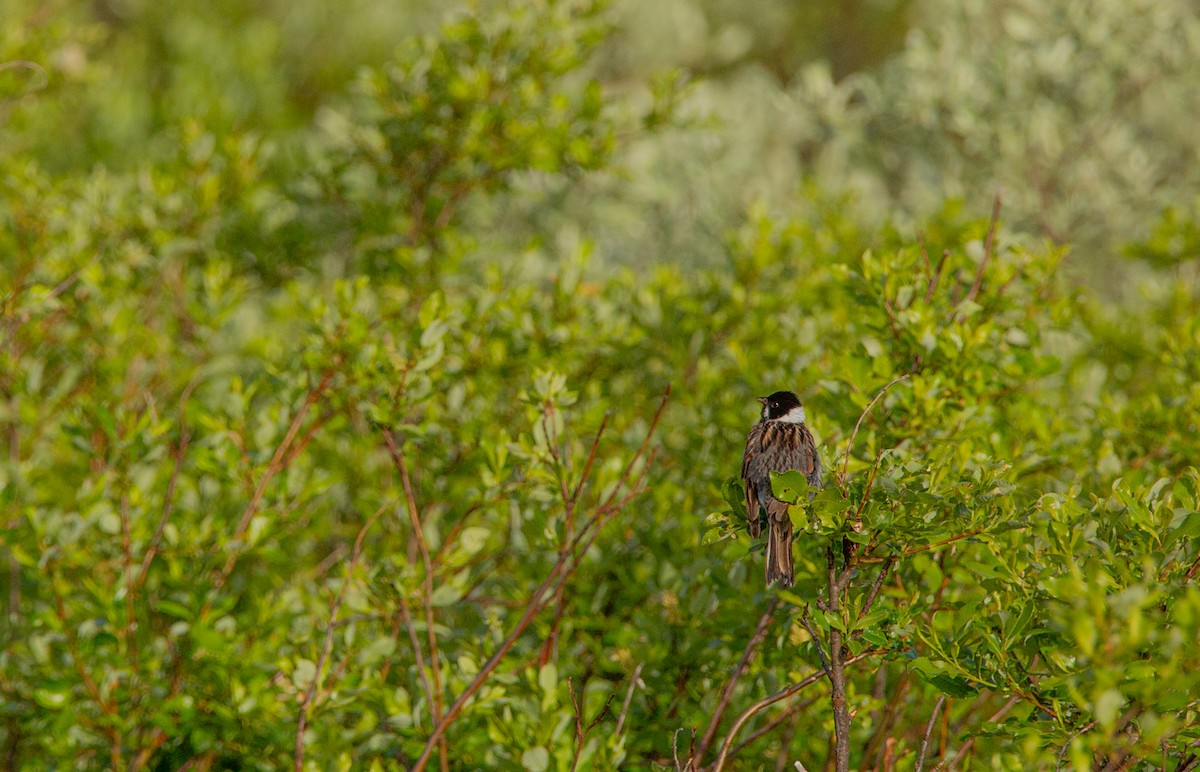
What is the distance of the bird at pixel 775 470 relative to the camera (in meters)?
2.50

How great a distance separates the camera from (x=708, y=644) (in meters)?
3.50

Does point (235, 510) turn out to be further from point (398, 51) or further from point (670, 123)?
point (670, 123)

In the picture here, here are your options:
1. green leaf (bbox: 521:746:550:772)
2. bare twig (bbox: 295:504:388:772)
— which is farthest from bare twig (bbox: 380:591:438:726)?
green leaf (bbox: 521:746:550:772)

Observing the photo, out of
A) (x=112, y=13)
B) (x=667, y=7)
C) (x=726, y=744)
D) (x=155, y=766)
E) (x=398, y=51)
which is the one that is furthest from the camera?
(x=112, y=13)

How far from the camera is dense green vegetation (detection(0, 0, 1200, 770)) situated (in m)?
2.41

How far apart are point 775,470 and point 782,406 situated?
0.47m

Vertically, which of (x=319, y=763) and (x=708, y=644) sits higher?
(x=708, y=644)

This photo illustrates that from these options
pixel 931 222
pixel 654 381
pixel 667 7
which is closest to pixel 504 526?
pixel 654 381

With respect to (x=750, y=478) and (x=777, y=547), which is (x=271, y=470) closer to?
(x=750, y=478)

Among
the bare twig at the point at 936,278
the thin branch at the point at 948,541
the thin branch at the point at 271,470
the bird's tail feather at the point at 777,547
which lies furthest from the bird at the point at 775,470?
the thin branch at the point at 271,470

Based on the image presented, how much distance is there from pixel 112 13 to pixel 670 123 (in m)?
16.1

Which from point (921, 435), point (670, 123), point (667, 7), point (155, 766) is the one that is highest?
point (667, 7)

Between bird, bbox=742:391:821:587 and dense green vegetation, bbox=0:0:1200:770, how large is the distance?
8cm

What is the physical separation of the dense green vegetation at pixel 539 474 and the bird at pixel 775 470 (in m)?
0.08
